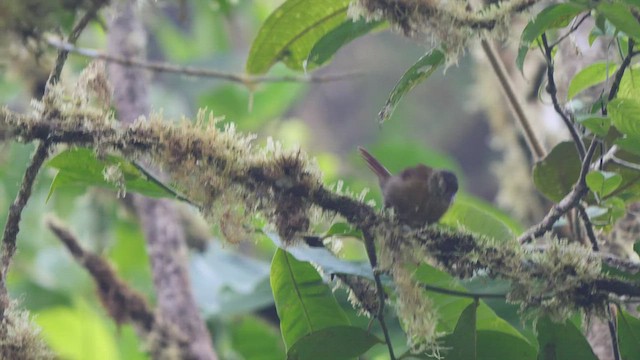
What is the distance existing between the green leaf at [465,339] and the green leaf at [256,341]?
1.05m

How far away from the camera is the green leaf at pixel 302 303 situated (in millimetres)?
973

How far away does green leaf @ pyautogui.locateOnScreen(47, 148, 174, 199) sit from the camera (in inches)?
36.1

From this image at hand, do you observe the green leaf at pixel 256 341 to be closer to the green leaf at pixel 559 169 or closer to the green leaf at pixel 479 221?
the green leaf at pixel 479 221

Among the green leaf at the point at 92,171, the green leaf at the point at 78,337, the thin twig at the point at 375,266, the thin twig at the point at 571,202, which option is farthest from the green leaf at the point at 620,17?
the green leaf at the point at 78,337

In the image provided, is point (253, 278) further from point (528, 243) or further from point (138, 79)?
point (528, 243)

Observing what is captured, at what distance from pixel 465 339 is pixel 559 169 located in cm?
35

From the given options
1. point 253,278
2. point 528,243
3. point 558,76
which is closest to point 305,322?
point 528,243

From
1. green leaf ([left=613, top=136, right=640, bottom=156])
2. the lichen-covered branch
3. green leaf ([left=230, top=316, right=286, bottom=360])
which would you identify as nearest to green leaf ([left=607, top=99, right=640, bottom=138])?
green leaf ([left=613, top=136, right=640, bottom=156])

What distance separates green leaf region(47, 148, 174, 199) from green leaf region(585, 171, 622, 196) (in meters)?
0.49

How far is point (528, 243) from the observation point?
106 centimetres

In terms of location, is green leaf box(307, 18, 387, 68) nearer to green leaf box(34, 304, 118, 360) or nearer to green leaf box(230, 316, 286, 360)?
green leaf box(230, 316, 286, 360)

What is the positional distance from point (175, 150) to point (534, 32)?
42cm

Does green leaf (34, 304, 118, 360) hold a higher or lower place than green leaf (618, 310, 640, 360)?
higher

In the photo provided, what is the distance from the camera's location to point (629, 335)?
37.4 inches
